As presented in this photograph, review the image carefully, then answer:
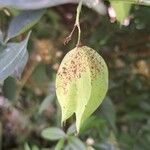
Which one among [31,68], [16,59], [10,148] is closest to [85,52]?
[16,59]

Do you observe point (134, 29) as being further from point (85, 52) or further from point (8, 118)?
point (85, 52)

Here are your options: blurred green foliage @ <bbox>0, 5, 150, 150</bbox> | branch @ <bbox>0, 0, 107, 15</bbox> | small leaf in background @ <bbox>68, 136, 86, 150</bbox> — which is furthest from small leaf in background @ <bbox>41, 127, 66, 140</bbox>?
branch @ <bbox>0, 0, 107, 15</bbox>

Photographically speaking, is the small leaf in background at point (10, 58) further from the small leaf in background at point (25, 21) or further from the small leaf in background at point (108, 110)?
the small leaf in background at point (108, 110)

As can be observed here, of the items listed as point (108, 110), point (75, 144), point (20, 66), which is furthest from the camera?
point (108, 110)

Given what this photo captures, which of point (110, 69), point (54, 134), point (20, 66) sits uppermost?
point (20, 66)

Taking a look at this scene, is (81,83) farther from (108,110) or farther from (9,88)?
(108,110)

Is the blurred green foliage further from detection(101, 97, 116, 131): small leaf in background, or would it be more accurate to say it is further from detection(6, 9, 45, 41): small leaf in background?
detection(6, 9, 45, 41): small leaf in background

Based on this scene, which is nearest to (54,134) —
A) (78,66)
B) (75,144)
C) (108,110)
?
(75,144)
